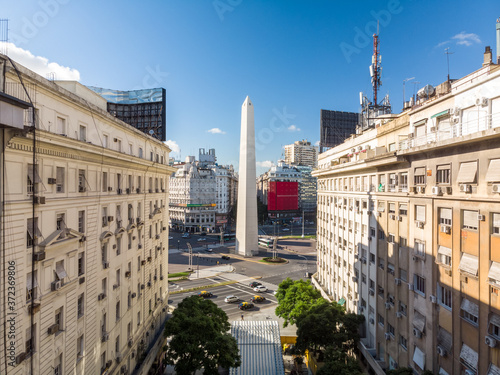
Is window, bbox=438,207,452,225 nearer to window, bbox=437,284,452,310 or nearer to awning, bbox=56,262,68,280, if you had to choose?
window, bbox=437,284,452,310

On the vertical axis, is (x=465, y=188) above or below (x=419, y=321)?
above

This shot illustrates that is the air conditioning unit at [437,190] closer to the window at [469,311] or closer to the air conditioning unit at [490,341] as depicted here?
the window at [469,311]

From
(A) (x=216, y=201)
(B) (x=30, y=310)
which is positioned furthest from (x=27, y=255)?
(A) (x=216, y=201)

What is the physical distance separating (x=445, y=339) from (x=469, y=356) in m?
2.03

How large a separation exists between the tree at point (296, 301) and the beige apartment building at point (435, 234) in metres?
5.05

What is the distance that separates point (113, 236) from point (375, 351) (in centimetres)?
2271

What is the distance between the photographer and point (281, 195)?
5576 inches

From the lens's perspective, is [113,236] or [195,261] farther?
[195,261]

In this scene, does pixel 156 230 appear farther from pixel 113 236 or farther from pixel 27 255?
pixel 27 255

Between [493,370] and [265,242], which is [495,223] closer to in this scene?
[493,370]

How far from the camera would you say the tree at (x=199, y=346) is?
23.5 meters

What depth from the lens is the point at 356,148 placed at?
3531cm

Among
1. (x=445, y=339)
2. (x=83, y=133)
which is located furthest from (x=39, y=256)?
(x=445, y=339)

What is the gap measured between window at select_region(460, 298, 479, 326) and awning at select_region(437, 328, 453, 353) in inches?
67.6
